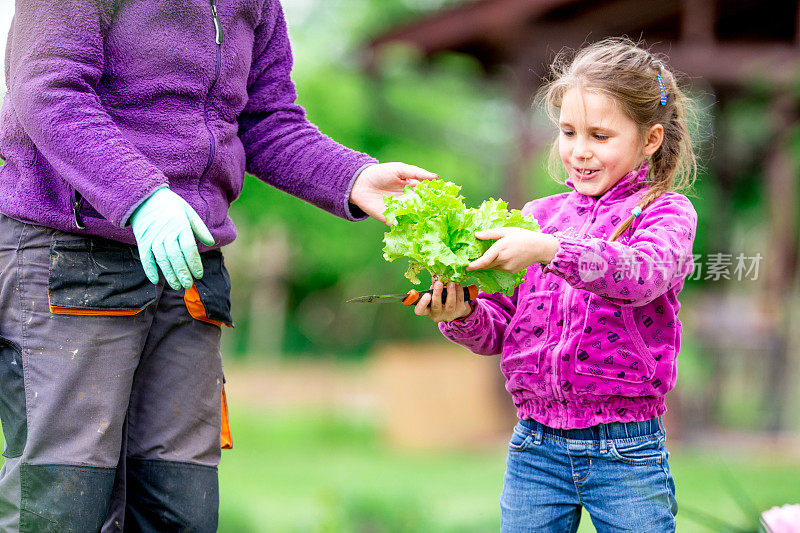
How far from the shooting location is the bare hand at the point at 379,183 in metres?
2.47

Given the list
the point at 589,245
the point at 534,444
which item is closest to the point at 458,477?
the point at 534,444

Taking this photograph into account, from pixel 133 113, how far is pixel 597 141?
3.88ft

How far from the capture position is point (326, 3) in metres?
16.6

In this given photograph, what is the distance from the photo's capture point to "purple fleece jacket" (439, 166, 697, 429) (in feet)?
6.78

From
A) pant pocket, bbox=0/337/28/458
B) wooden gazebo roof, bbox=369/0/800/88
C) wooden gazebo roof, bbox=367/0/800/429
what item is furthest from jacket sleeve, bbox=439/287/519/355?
wooden gazebo roof, bbox=369/0/800/88

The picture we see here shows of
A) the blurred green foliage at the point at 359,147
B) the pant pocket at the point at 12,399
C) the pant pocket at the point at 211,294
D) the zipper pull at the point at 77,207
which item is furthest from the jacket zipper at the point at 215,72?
A: the blurred green foliage at the point at 359,147

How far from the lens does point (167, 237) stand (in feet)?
6.53

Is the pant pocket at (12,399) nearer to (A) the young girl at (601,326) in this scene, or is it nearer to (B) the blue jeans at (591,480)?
(A) the young girl at (601,326)

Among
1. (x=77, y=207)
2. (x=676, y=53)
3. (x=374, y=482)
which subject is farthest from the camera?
(x=676, y=53)

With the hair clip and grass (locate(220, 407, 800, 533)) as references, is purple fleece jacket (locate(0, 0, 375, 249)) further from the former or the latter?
grass (locate(220, 407, 800, 533))

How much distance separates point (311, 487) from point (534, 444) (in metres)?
4.58

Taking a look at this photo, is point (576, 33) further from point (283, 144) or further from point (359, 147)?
point (283, 144)

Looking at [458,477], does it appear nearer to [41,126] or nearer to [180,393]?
[180,393]

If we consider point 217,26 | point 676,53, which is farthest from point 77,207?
point 676,53
